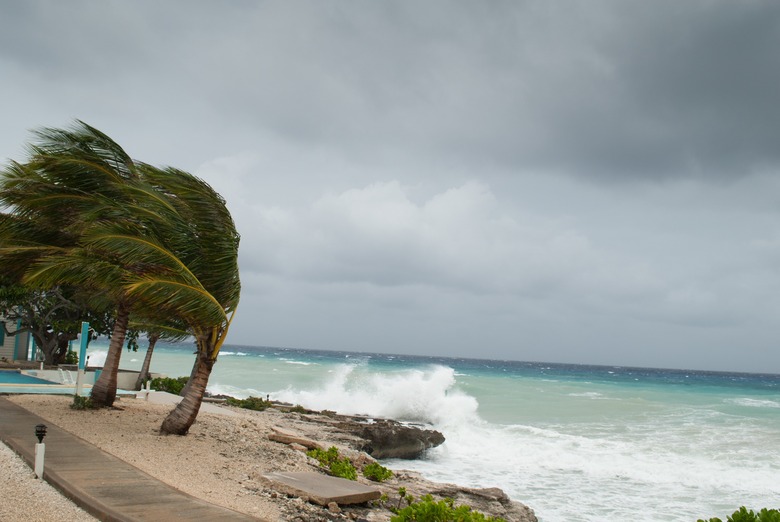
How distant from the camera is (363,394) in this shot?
3669cm

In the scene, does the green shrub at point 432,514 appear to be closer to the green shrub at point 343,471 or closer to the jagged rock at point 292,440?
the green shrub at point 343,471

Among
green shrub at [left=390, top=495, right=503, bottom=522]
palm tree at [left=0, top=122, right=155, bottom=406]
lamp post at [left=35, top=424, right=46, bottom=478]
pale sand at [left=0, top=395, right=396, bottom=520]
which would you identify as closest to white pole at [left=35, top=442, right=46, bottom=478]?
lamp post at [left=35, top=424, right=46, bottom=478]

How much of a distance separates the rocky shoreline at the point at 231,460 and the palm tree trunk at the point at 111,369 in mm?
401

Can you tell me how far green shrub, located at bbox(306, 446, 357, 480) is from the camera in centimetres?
1114

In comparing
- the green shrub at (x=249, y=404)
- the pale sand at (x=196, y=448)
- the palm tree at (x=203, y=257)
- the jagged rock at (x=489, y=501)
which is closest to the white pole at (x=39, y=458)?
the pale sand at (x=196, y=448)

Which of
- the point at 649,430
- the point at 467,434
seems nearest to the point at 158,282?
the point at 467,434

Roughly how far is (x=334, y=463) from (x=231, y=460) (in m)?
2.06

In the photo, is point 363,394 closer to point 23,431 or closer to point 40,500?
point 23,431

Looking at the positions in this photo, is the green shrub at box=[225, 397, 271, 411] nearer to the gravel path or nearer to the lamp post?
the gravel path

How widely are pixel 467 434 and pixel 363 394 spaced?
40.3ft

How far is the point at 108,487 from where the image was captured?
7617mm

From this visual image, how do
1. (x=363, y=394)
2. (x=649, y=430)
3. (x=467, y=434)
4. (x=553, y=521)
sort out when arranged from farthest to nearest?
(x=363, y=394), (x=649, y=430), (x=467, y=434), (x=553, y=521)

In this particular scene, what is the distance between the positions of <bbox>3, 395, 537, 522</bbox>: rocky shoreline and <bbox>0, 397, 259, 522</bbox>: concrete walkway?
1.11 ft

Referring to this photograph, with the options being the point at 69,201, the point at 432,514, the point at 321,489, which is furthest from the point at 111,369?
the point at 432,514
